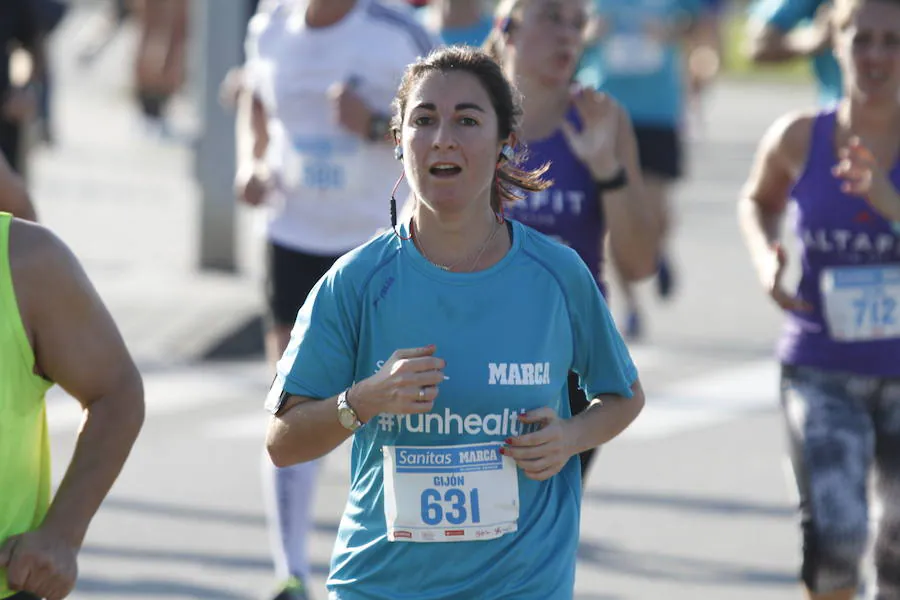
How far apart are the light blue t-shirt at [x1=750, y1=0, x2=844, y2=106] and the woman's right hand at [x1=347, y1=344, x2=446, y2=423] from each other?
412cm

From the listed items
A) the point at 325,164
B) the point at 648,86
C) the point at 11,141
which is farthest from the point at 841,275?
the point at 648,86

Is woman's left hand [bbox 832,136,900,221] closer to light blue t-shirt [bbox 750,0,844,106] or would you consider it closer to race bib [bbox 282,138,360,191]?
race bib [bbox 282,138,360,191]

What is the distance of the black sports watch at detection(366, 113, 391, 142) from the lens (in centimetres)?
654

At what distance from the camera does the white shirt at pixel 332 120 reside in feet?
21.7

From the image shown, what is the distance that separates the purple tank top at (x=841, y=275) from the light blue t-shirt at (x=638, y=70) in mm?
5690

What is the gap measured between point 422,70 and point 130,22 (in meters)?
23.8

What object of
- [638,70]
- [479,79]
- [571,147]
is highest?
[479,79]

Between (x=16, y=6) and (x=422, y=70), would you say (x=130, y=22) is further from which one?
(x=422, y=70)

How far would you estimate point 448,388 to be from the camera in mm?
3877

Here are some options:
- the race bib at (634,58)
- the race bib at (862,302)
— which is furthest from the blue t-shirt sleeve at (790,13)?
the race bib at (634,58)

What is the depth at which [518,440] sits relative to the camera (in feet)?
12.6

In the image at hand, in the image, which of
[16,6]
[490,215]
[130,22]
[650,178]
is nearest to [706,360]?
[650,178]

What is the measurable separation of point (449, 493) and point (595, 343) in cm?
41

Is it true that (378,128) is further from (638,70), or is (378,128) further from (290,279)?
(638,70)
